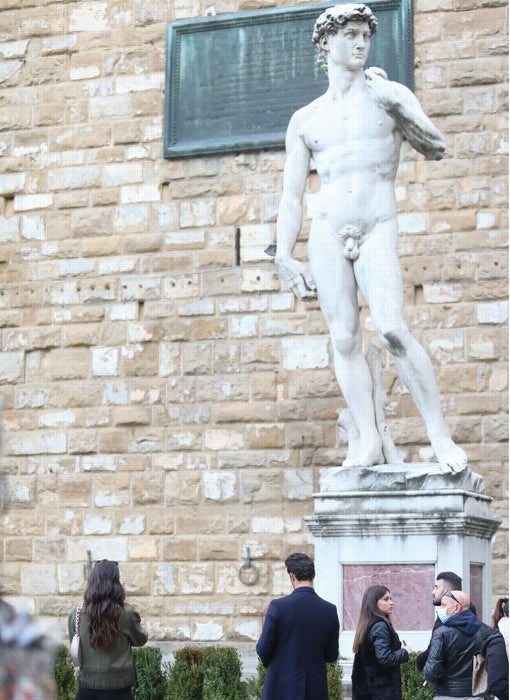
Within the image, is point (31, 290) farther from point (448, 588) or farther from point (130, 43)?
point (448, 588)

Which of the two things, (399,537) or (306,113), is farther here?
(306,113)

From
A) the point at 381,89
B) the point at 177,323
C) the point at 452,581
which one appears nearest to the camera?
the point at 452,581

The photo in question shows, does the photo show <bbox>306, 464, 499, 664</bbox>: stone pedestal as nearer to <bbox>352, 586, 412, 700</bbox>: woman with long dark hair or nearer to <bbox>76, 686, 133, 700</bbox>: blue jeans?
<bbox>352, 586, 412, 700</bbox>: woman with long dark hair

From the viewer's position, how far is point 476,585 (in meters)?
7.26

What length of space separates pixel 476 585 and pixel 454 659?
6.85ft

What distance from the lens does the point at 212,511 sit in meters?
9.98

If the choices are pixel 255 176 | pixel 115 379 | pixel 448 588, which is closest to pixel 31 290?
pixel 115 379

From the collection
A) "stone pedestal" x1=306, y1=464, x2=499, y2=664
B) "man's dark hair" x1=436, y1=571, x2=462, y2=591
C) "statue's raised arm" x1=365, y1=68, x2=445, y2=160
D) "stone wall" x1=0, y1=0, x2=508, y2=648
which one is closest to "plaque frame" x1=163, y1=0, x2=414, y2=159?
"stone wall" x1=0, y1=0, x2=508, y2=648

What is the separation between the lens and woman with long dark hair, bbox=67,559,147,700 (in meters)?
4.87

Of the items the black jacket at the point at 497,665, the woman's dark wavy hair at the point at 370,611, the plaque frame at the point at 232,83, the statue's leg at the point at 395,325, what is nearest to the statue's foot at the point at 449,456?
the statue's leg at the point at 395,325

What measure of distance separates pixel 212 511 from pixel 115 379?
1.31 meters

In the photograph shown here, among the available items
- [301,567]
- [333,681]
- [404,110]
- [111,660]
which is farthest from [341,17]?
[111,660]

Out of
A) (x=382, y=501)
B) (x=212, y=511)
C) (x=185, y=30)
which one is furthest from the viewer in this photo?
(x=185, y=30)

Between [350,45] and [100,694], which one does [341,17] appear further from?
[100,694]
